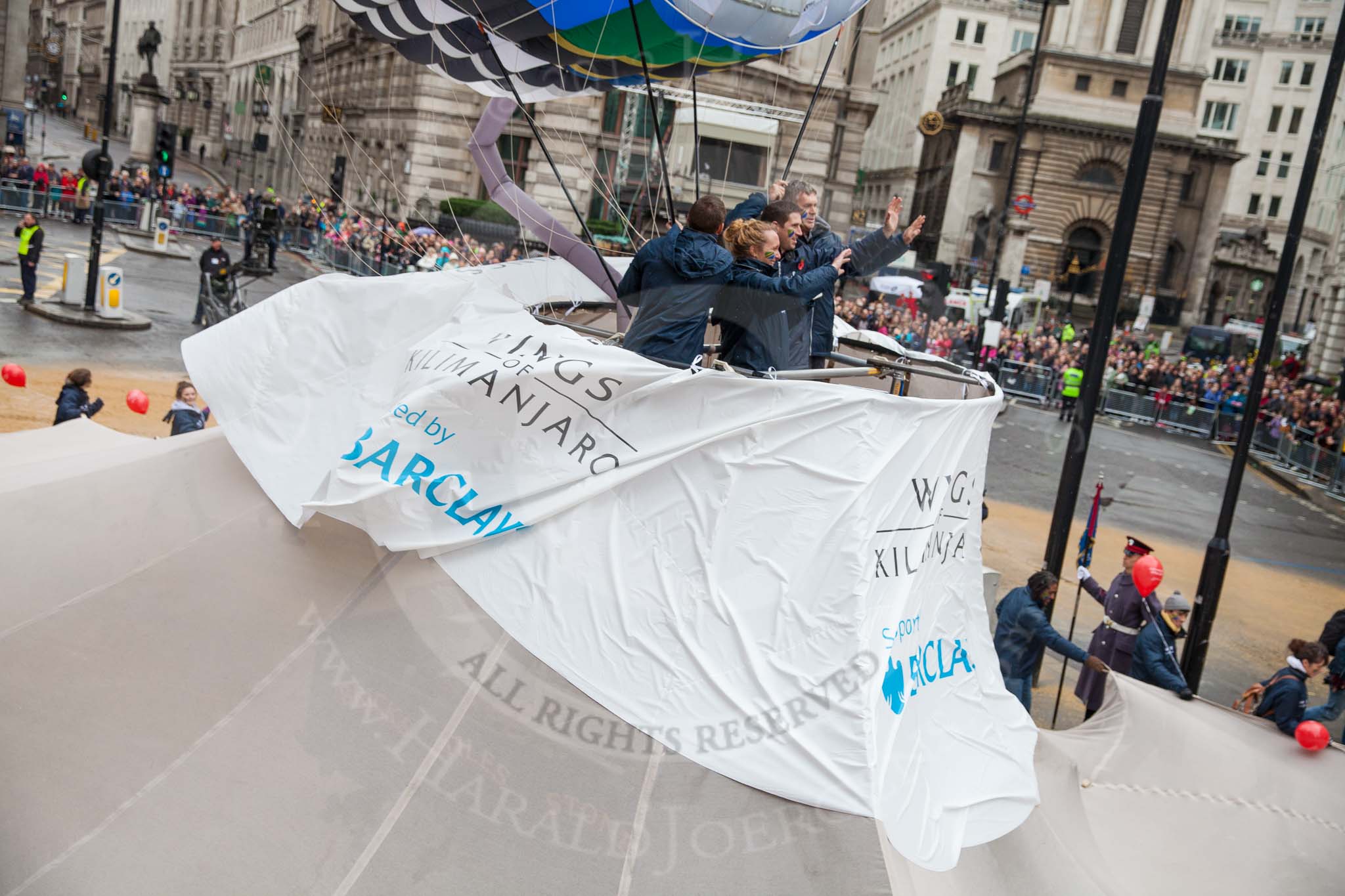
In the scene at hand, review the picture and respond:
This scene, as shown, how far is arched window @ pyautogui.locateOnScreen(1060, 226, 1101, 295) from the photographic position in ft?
226

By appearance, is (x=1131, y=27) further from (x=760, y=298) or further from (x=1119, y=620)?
(x=760, y=298)

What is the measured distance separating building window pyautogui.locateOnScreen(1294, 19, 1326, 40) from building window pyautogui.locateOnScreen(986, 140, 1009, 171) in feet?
78.1

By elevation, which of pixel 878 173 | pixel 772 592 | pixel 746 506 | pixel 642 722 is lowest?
pixel 642 722

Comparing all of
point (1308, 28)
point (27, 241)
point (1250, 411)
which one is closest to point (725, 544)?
point (1250, 411)

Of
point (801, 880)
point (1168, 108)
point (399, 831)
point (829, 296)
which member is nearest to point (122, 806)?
point (399, 831)

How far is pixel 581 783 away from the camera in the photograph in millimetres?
4441

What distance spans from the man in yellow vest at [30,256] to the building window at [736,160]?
13.6m

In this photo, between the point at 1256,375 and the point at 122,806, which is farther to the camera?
the point at 1256,375

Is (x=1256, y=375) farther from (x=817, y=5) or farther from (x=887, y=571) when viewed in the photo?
(x=887, y=571)

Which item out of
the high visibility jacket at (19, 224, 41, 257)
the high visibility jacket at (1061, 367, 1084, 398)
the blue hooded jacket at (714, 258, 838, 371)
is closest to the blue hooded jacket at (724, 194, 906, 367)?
the blue hooded jacket at (714, 258, 838, 371)

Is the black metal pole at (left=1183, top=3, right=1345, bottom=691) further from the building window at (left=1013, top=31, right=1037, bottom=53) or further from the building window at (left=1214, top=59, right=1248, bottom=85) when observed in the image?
the building window at (left=1214, top=59, right=1248, bottom=85)

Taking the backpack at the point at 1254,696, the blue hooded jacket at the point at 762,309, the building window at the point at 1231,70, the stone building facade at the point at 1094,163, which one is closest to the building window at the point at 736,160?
the backpack at the point at 1254,696

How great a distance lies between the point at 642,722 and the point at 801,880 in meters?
0.93

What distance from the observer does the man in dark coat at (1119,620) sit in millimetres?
8867
